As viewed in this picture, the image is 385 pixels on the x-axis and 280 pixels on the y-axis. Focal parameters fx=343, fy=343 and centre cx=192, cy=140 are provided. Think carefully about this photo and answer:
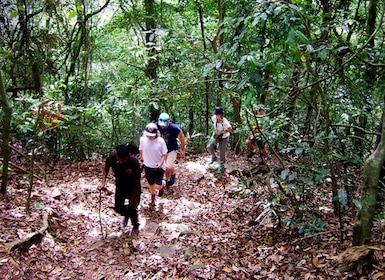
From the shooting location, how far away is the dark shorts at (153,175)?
7.26 meters

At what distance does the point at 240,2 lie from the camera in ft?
12.8

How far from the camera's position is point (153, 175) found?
733 centimetres

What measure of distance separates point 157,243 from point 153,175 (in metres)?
1.86

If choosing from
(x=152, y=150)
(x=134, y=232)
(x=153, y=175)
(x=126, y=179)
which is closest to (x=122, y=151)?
(x=126, y=179)

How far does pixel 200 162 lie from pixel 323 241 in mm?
6766

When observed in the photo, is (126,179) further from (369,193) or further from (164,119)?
(369,193)

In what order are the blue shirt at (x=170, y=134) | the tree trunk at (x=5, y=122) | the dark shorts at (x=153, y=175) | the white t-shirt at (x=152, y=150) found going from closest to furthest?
the tree trunk at (x=5, y=122) < the white t-shirt at (x=152, y=150) < the dark shorts at (x=153, y=175) < the blue shirt at (x=170, y=134)

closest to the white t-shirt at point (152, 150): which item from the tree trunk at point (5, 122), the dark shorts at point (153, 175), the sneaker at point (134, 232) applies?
the dark shorts at point (153, 175)

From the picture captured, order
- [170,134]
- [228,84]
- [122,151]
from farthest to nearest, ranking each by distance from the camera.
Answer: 1. [170,134]
2. [122,151]
3. [228,84]

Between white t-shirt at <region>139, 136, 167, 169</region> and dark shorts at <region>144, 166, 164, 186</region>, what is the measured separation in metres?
0.12

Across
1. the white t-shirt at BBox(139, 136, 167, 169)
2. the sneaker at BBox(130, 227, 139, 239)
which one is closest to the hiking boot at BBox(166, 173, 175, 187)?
the white t-shirt at BBox(139, 136, 167, 169)

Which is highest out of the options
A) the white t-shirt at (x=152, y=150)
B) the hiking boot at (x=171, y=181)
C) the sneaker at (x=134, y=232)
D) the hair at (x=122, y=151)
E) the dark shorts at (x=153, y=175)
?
the hair at (x=122, y=151)

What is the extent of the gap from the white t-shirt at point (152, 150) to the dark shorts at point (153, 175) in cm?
12

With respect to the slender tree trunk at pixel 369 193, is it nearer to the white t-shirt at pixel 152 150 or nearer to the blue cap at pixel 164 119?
the white t-shirt at pixel 152 150
